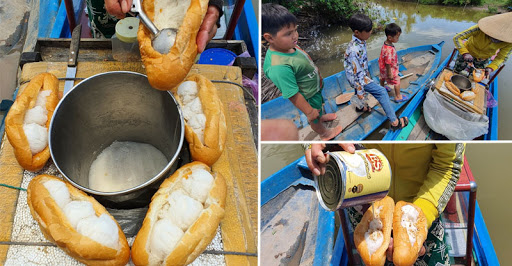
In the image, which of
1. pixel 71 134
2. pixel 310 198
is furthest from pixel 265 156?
pixel 71 134

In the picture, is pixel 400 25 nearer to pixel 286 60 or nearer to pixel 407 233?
pixel 286 60

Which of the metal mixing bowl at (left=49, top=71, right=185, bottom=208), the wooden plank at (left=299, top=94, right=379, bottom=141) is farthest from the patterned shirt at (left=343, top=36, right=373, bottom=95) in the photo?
the metal mixing bowl at (left=49, top=71, right=185, bottom=208)

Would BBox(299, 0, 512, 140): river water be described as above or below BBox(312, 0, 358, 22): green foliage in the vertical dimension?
below

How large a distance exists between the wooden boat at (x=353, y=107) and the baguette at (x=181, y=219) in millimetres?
440

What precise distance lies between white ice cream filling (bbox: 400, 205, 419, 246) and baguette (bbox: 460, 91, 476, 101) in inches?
39.6

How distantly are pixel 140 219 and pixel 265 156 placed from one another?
2155 millimetres

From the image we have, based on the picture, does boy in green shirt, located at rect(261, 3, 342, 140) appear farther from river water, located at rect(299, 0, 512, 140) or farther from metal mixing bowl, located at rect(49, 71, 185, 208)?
metal mixing bowl, located at rect(49, 71, 185, 208)

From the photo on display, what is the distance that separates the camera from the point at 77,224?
3.32ft

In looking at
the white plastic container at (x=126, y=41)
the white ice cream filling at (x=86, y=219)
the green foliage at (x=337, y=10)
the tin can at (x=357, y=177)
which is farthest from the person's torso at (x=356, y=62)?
the white ice cream filling at (x=86, y=219)

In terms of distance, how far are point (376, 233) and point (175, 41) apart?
99 centimetres

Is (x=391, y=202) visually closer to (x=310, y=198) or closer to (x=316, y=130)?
(x=316, y=130)

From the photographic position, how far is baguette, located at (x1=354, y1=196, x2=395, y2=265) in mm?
1214

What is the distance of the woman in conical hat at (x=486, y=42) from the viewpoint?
1607mm

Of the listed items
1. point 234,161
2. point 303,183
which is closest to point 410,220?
point 234,161
